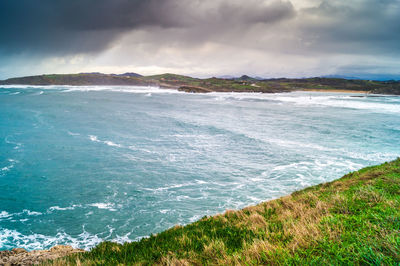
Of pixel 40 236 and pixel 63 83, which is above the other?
pixel 63 83

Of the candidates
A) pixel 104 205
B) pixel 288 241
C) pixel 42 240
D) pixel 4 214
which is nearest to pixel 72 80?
pixel 4 214

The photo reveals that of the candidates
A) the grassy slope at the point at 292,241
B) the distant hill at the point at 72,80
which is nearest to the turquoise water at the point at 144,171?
the grassy slope at the point at 292,241

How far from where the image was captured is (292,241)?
3.98 m

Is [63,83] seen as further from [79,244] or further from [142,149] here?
[79,244]

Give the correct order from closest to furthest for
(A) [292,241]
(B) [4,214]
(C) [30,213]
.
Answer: (A) [292,241] → (B) [4,214] → (C) [30,213]

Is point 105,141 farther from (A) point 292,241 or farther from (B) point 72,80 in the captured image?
(B) point 72,80

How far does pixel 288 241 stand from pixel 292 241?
15 centimetres

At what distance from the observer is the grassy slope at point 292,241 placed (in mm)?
3287

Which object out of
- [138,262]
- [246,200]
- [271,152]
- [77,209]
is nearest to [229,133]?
[271,152]

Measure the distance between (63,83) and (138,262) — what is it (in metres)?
194

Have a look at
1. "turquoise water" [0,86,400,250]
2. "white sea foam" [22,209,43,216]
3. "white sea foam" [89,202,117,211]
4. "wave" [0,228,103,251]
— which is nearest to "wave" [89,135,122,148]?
"turquoise water" [0,86,400,250]

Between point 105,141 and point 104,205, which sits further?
point 105,141

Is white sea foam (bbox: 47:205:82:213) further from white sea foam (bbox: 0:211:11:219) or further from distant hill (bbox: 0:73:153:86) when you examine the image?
distant hill (bbox: 0:73:153:86)

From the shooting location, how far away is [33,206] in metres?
11.3
